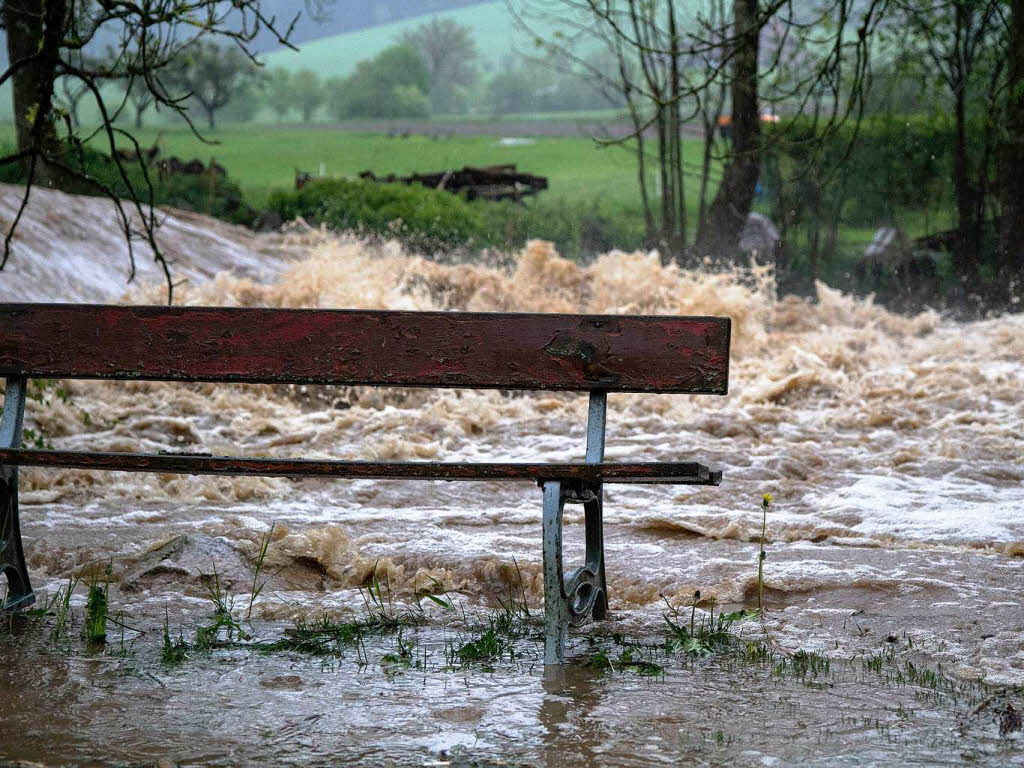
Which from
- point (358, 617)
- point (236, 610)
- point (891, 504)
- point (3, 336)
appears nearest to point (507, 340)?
point (358, 617)

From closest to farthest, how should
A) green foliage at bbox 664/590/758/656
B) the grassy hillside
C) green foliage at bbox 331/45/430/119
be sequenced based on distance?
green foliage at bbox 664/590/758/656, the grassy hillside, green foliage at bbox 331/45/430/119

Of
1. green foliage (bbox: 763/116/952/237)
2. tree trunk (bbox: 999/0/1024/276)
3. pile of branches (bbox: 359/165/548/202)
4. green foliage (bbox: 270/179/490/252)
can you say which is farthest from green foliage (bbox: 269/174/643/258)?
tree trunk (bbox: 999/0/1024/276)

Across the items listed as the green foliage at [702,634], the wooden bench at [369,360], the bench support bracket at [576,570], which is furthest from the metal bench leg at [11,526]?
the green foliage at [702,634]

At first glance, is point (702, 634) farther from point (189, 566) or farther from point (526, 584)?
point (189, 566)

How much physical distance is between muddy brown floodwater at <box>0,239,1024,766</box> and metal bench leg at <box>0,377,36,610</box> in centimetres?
15

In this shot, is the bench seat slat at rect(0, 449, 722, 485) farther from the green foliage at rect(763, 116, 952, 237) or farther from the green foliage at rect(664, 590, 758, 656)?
the green foliage at rect(763, 116, 952, 237)

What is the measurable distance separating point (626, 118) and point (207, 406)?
10654 mm

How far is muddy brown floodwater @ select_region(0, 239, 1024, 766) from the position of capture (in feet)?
9.79

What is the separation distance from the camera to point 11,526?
13.9ft

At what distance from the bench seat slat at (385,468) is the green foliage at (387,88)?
25775 millimetres

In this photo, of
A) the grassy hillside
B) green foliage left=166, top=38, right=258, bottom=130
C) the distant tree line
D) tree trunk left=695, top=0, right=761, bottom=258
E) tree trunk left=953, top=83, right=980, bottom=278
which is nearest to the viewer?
tree trunk left=953, top=83, right=980, bottom=278

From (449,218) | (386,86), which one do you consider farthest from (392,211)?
(386,86)

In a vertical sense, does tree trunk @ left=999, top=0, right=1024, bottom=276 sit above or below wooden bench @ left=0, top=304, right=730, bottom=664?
above

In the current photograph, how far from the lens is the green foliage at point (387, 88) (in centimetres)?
3006
